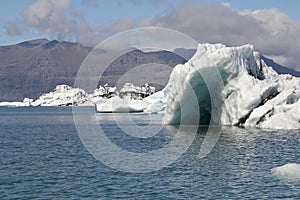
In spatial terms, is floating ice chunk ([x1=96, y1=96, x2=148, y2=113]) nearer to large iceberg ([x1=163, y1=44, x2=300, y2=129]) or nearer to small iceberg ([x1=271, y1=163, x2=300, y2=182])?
large iceberg ([x1=163, y1=44, x2=300, y2=129])

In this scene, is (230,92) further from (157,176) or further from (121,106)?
(121,106)

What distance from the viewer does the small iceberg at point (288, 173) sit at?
21177mm

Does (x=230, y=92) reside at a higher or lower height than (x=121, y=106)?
higher

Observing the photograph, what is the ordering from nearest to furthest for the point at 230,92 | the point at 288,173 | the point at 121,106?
1. the point at 288,173
2. the point at 230,92
3. the point at 121,106

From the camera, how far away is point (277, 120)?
45.5 m

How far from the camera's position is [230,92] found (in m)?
48.0

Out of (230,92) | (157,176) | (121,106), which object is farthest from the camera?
(121,106)

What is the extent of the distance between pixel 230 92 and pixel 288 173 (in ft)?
86.4

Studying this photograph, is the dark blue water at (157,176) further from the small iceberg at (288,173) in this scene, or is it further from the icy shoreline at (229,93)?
the icy shoreline at (229,93)

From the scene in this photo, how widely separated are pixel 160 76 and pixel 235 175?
10057cm

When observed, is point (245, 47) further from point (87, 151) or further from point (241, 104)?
point (87, 151)

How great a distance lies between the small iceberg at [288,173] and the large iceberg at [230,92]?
2233 cm

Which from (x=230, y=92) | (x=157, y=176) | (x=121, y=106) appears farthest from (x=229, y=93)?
(x=121, y=106)

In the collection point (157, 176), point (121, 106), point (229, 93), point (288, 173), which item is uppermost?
point (229, 93)
